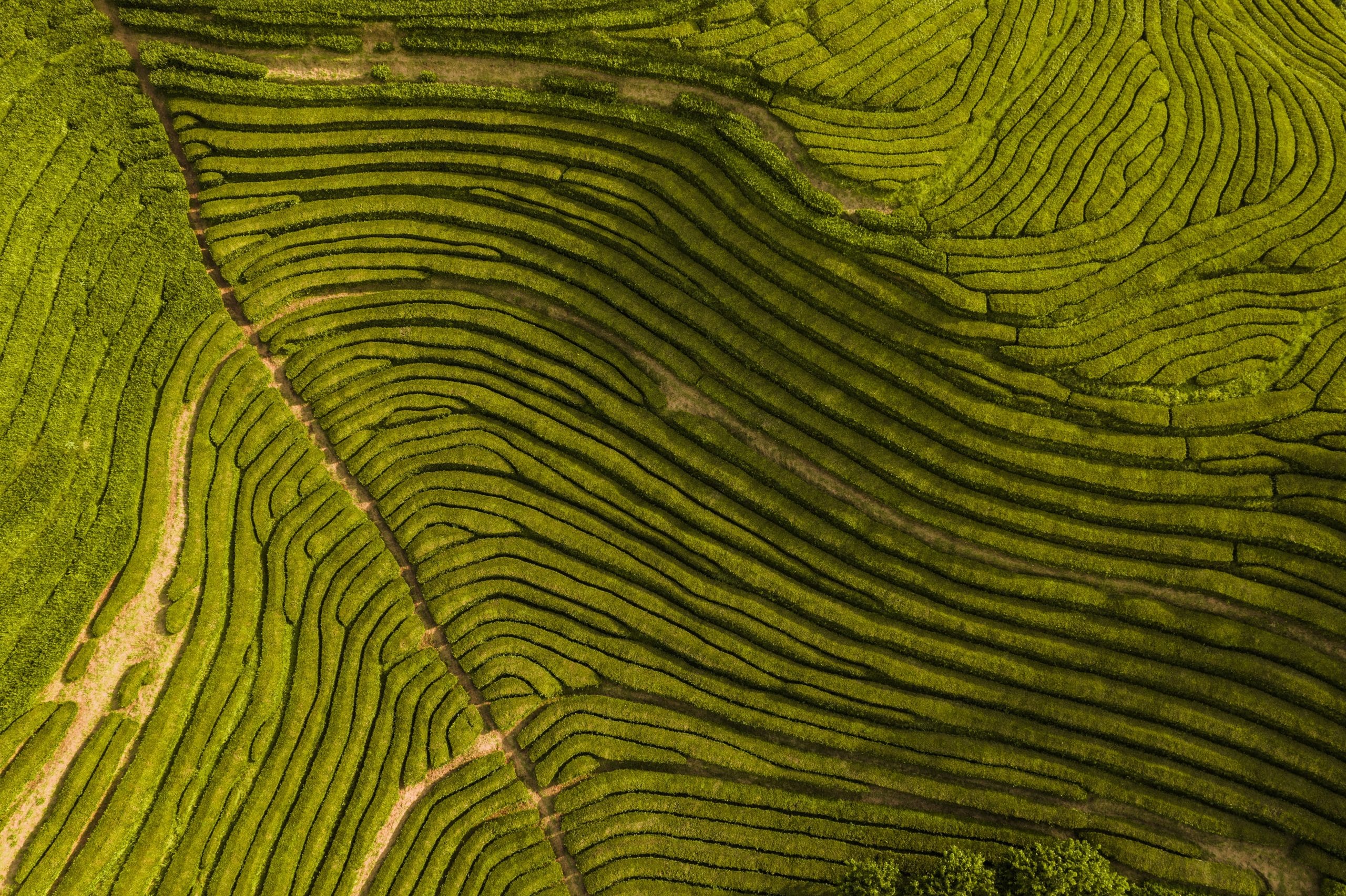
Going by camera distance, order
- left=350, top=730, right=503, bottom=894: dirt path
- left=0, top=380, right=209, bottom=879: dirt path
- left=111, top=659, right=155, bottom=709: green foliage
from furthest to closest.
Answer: left=111, top=659, right=155, bottom=709: green foliage
left=350, top=730, right=503, bottom=894: dirt path
left=0, top=380, right=209, bottom=879: dirt path

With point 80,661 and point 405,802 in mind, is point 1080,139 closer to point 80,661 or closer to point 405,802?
point 405,802

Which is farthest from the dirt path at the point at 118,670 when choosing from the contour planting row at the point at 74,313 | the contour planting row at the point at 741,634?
the contour planting row at the point at 741,634

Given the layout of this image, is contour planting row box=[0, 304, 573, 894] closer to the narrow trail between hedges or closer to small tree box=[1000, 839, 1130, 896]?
the narrow trail between hedges

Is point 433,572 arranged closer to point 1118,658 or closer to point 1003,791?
point 1003,791

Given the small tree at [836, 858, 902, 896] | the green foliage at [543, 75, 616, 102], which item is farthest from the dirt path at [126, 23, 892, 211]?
the small tree at [836, 858, 902, 896]

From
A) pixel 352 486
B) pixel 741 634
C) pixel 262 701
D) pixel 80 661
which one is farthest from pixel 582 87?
pixel 80 661

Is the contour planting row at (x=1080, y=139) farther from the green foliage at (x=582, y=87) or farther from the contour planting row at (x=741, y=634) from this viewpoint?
the contour planting row at (x=741, y=634)
